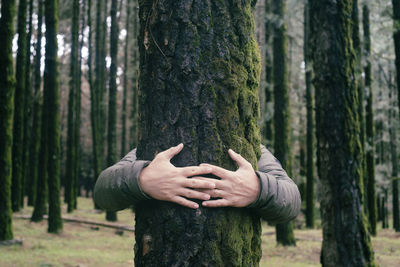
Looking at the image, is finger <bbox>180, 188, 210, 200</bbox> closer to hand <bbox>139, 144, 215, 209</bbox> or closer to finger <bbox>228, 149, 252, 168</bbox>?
hand <bbox>139, 144, 215, 209</bbox>

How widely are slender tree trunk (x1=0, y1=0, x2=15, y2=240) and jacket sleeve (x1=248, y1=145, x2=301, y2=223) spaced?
27.2 feet

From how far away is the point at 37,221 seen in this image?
13.1 metres

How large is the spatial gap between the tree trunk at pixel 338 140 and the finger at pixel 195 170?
145 inches

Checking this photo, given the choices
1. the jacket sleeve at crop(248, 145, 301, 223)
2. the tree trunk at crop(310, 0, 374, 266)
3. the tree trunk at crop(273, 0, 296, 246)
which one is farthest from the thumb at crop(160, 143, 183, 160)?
the tree trunk at crop(273, 0, 296, 246)

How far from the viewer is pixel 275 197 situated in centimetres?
212

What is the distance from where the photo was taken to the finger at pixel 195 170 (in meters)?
2.01

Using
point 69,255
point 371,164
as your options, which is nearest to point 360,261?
point 69,255

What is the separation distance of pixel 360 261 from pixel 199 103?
402 centimetres

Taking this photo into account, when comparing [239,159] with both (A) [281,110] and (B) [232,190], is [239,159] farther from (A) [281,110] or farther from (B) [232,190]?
(A) [281,110]

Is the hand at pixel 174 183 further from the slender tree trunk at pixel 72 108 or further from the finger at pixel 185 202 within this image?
the slender tree trunk at pixel 72 108

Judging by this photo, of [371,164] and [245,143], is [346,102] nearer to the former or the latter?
[245,143]

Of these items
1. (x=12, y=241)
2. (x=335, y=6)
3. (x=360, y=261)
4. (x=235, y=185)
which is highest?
(x=335, y=6)

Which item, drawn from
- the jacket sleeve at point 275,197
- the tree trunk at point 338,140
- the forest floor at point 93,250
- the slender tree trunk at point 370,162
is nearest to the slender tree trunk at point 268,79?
the slender tree trunk at point 370,162

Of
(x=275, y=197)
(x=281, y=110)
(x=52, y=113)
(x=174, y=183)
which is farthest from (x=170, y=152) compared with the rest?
(x=52, y=113)
